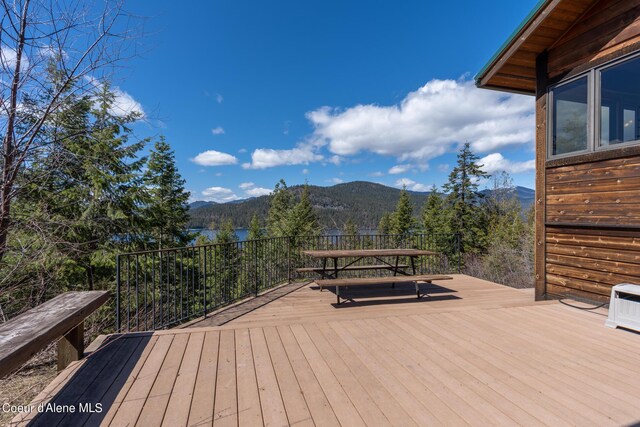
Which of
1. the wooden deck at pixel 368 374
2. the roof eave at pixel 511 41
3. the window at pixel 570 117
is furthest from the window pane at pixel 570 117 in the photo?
the wooden deck at pixel 368 374

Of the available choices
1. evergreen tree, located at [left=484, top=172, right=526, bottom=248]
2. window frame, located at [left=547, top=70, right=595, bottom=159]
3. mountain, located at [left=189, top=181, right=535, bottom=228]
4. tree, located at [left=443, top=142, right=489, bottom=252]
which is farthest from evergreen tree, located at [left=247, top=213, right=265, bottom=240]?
window frame, located at [left=547, top=70, right=595, bottom=159]

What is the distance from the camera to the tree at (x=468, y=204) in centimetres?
2319

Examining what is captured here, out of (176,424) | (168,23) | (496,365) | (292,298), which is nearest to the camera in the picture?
(176,424)

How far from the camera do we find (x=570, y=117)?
3.87m

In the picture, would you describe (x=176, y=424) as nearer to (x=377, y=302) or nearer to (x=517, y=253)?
(x=377, y=302)

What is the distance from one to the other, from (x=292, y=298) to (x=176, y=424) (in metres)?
2.99

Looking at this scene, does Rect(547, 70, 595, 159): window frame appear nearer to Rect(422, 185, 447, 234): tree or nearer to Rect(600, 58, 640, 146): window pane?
Rect(600, 58, 640, 146): window pane

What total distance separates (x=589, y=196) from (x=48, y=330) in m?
5.38

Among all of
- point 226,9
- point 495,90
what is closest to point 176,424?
point 495,90

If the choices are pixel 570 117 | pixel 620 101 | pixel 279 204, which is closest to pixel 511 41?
pixel 570 117

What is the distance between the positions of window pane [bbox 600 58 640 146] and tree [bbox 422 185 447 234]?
2116 cm

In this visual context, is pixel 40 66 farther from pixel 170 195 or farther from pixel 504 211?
pixel 504 211

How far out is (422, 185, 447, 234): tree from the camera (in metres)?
24.9

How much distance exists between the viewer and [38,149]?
9.29ft
